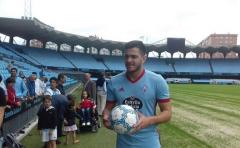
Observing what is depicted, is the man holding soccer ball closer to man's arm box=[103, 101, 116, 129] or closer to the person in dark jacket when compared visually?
man's arm box=[103, 101, 116, 129]

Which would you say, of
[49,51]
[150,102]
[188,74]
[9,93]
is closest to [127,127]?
[150,102]

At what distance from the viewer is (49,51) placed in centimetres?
7775

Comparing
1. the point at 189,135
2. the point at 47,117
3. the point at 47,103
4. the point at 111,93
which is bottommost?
the point at 189,135

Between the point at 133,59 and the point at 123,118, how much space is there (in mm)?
659

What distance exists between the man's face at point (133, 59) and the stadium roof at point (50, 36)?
53743 mm

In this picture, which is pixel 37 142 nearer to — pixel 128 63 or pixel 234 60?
pixel 128 63

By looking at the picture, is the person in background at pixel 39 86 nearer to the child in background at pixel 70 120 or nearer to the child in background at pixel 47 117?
the child in background at pixel 70 120

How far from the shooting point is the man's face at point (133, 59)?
457 cm

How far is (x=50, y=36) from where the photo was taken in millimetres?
69188

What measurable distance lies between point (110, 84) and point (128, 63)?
16.3 inches

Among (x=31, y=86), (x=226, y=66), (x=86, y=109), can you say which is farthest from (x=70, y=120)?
(x=226, y=66)

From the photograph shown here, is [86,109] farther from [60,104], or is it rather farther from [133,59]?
[133,59]

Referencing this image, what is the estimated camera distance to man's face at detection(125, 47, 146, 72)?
4566 mm

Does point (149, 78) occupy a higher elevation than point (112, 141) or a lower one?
higher
